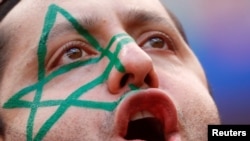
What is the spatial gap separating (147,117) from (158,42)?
11.4 inches

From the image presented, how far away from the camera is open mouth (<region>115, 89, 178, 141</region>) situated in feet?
5.03

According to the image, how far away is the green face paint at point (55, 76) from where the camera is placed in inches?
63.1

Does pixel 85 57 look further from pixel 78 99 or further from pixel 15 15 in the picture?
pixel 15 15

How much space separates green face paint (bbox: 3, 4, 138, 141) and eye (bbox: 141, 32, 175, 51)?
0.12m

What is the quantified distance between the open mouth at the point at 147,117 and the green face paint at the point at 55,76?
0.04 m

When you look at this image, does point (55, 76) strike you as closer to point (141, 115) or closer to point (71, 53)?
point (71, 53)

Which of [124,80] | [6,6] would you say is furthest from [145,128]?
[6,6]

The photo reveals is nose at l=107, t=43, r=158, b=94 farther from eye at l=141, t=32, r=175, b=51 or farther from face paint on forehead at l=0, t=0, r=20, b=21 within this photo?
face paint on forehead at l=0, t=0, r=20, b=21

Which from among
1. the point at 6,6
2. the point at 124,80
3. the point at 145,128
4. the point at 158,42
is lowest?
the point at 145,128

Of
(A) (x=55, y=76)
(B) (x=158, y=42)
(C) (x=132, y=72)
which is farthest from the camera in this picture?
(B) (x=158, y=42)

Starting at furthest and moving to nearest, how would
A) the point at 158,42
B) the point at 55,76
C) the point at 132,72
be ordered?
the point at 158,42 → the point at 55,76 → the point at 132,72

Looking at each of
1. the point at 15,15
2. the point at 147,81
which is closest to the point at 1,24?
the point at 15,15

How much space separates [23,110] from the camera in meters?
1.65

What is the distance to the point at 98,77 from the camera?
1627 mm
